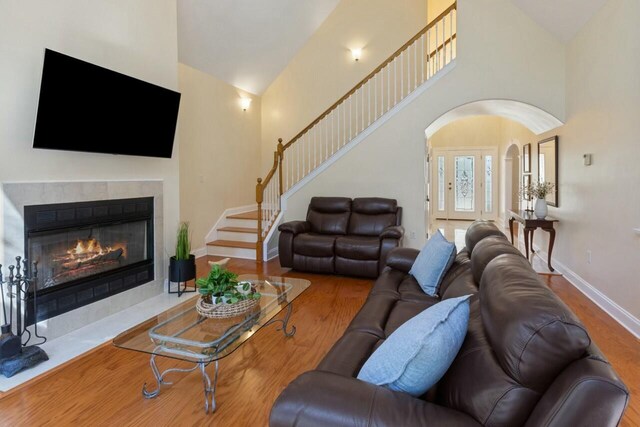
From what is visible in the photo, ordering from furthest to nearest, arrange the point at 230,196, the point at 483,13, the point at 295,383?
the point at 230,196 < the point at 483,13 < the point at 295,383

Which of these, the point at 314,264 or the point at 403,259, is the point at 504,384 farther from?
the point at 314,264

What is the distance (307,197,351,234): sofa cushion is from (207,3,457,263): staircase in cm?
67

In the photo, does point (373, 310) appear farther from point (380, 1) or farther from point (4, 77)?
point (380, 1)

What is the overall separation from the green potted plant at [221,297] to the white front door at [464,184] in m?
8.79

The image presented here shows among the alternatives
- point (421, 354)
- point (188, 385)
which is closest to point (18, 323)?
point (188, 385)

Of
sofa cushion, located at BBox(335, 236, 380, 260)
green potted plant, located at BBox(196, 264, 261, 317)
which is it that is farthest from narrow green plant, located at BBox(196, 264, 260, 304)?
sofa cushion, located at BBox(335, 236, 380, 260)

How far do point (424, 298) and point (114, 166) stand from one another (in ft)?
9.68

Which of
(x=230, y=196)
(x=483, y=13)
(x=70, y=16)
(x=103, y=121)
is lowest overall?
(x=230, y=196)

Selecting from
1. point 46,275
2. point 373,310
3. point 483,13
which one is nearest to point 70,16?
→ point 46,275

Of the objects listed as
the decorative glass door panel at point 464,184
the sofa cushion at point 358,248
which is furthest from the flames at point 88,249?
the decorative glass door panel at point 464,184

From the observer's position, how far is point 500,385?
106 centimetres

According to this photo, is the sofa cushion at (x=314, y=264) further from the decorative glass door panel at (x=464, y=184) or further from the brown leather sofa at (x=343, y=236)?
the decorative glass door panel at (x=464, y=184)

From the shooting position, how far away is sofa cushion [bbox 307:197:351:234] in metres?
5.17

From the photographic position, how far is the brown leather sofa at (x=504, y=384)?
86cm
